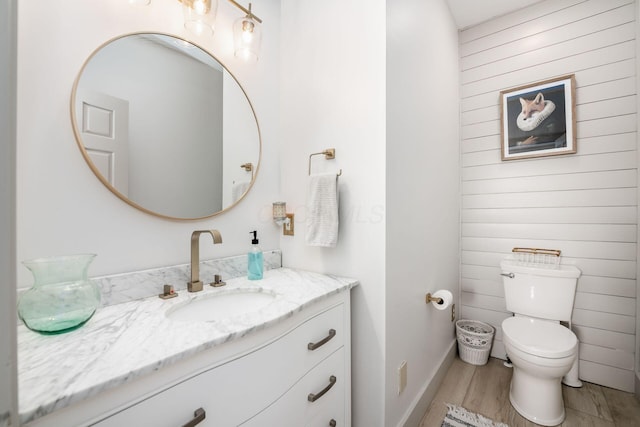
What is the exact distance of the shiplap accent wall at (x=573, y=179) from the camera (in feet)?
5.63

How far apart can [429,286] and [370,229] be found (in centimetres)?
74

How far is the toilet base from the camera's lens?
1467 millimetres

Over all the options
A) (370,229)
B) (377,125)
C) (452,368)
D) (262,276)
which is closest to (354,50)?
(377,125)

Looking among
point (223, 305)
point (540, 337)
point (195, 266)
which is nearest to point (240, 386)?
point (223, 305)

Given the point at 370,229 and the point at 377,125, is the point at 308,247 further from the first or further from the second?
the point at 377,125

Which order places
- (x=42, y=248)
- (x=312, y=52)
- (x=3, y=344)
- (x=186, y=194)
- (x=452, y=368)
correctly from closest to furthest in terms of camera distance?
(x=3, y=344) → (x=42, y=248) → (x=186, y=194) → (x=312, y=52) → (x=452, y=368)

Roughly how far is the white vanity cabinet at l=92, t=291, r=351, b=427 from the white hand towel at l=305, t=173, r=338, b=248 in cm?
29

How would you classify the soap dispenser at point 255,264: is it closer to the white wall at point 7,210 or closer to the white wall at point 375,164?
the white wall at point 375,164

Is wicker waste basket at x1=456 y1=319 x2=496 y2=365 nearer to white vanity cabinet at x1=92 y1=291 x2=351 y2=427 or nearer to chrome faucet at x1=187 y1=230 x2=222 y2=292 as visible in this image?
white vanity cabinet at x1=92 y1=291 x2=351 y2=427

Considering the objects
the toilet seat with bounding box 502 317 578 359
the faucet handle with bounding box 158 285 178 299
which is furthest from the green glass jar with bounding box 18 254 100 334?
the toilet seat with bounding box 502 317 578 359

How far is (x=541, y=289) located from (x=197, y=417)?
2.08 meters

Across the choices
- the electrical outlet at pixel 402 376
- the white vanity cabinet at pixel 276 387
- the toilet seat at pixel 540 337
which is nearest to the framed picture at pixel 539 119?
the toilet seat at pixel 540 337

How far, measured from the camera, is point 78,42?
3.00 feet

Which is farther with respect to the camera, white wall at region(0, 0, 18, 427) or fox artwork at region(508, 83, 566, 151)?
fox artwork at region(508, 83, 566, 151)
